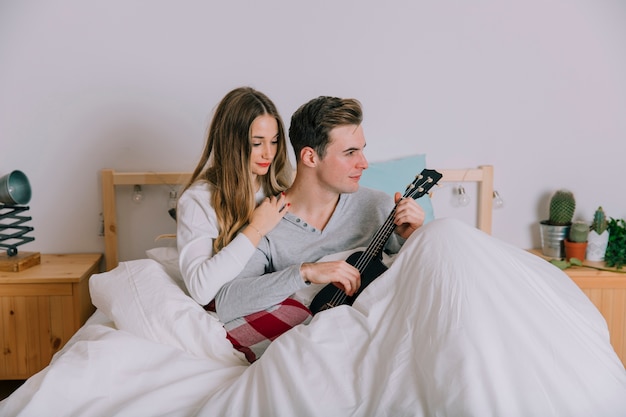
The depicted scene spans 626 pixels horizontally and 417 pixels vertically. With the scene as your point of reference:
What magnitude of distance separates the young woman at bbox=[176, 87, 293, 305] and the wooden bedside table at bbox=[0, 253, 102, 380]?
2.12 feet

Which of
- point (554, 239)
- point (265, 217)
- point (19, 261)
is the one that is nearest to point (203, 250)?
point (265, 217)

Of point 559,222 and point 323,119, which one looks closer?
point 323,119

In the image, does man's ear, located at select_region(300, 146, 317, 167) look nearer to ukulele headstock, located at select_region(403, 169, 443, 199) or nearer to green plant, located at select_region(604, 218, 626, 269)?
ukulele headstock, located at select_region(403, 169, 443, 199)

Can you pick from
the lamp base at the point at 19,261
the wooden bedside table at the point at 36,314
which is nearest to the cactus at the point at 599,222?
the wooden bedside table at the point at 36,314

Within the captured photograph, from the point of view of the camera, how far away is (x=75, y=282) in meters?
2.29

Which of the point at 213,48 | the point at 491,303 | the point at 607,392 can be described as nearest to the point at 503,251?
the point at 491,303

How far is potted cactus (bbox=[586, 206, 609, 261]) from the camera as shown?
253 centimetres

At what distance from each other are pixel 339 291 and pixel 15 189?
1.30 m

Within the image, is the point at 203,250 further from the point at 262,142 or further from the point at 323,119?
the point at 323,119

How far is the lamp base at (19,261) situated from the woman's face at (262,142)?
99cm

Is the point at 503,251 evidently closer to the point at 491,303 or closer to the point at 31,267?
the point at 491,303

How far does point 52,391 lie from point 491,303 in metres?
0.92

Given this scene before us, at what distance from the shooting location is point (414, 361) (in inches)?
53.9

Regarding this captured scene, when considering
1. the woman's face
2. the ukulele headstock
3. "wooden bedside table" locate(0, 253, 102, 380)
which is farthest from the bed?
"wooden bedside table" locate(0, 253, 102, 380)
